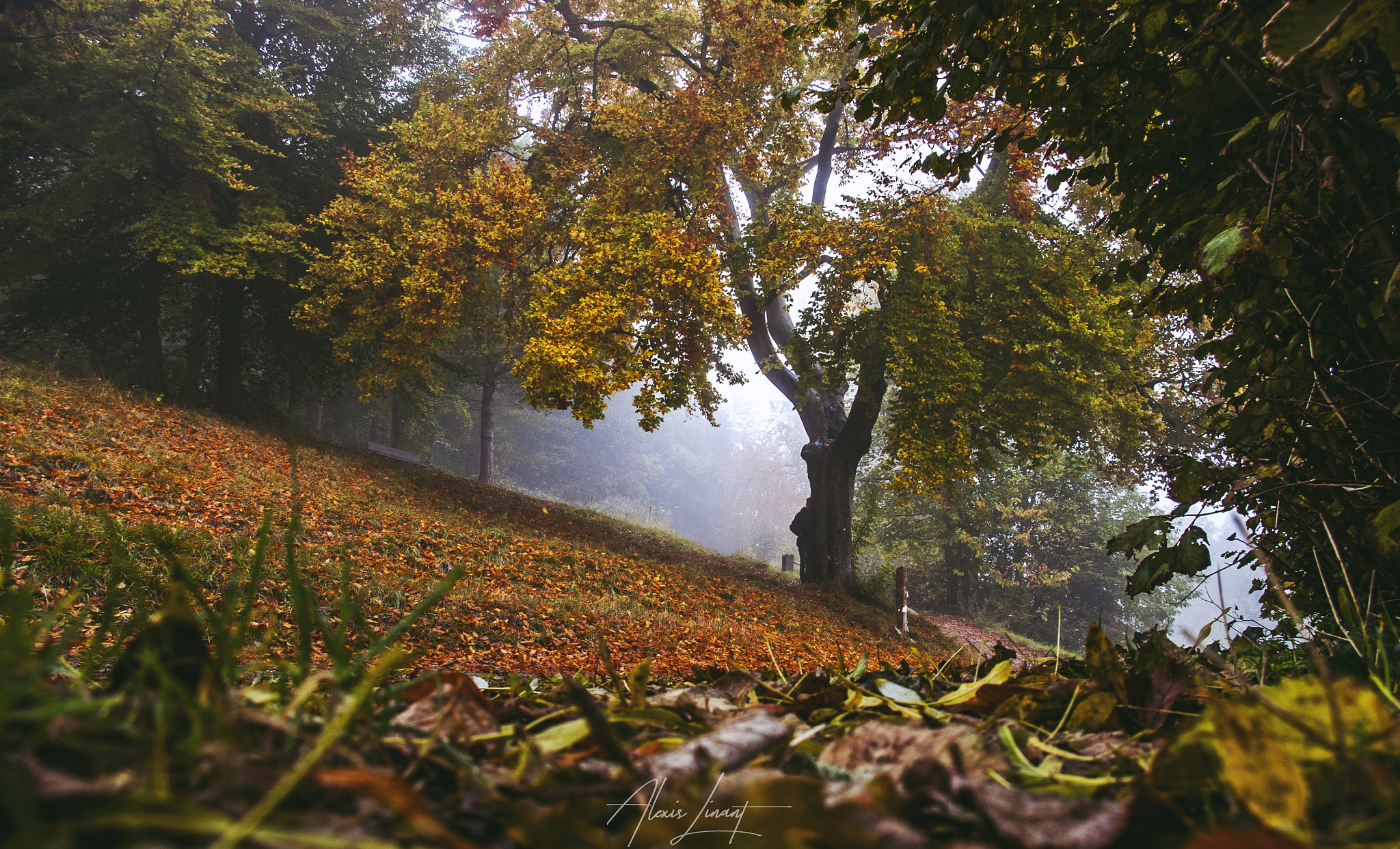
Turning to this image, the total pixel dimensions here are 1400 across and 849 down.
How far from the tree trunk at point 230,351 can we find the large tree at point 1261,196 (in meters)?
15.0

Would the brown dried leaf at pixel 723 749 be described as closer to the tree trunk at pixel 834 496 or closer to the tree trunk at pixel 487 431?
the tree trunk at pixel 834 496

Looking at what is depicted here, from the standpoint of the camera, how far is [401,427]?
77.1 feet

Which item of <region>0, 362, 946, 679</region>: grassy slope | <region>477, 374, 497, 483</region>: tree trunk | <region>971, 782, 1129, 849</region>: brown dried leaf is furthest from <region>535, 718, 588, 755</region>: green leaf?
<region>477, 374, 497, 483</region>: tree trunk

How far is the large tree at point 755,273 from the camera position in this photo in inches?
377

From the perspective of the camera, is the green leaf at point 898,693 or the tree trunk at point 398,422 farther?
the tree trunk at point 398,422

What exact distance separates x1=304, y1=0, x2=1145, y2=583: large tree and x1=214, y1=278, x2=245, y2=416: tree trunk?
2.86m

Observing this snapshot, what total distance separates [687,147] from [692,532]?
49.1 meters

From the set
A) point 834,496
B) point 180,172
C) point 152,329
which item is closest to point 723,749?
point 834,496

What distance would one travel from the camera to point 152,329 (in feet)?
40.8

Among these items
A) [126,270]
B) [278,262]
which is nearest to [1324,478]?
[278,262]

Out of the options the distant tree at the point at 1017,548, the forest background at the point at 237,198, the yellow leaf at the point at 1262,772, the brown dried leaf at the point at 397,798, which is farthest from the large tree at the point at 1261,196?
the distant tree at the point at 1017,548

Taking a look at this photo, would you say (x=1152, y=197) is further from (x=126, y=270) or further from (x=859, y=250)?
(x=126, y=270)

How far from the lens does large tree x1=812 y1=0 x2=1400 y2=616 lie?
1.17 m
